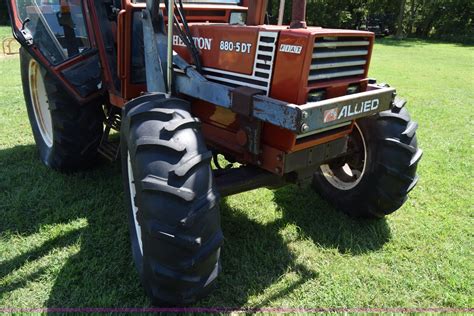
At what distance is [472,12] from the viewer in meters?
27.8

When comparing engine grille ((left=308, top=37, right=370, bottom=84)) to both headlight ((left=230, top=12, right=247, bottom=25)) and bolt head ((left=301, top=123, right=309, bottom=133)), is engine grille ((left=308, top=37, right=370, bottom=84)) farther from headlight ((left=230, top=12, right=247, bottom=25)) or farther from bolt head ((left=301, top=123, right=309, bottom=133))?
headlight ((left=230, top=12, right=247, bottom=25))

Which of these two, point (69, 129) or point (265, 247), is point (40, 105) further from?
point (265, 247)

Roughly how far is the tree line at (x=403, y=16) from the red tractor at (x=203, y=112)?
75.0 feet

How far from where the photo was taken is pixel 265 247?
3.11 metres

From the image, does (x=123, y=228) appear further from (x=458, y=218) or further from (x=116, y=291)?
(x=458, y=218)

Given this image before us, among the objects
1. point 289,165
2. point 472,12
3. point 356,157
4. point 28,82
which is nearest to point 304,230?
point 356,157

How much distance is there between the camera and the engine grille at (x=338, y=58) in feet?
7.59

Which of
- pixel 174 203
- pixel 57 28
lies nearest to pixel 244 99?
pixel 174 203

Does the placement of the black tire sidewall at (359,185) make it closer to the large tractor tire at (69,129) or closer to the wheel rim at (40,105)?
the large tractor tire at (69,129)

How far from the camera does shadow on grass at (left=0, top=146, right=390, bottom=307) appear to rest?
8.69 feet

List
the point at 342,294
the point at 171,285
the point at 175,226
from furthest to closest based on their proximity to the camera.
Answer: the point at 342,294 < the point at 171,285 < the point at 175,226

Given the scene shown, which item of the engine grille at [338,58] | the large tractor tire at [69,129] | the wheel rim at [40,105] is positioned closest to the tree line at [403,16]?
the wheel rim at [40,105]

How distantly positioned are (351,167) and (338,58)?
1299 millimetres

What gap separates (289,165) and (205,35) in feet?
3.18
